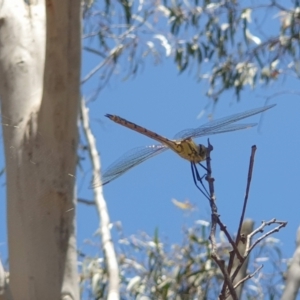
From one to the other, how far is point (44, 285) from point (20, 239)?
0.11m

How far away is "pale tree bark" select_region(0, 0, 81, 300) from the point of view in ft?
4.60

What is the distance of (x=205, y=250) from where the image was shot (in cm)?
311

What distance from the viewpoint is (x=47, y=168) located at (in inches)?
57.0

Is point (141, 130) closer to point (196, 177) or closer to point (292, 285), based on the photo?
point (196, 177)

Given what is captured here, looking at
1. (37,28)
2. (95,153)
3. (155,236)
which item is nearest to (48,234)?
(37,28)

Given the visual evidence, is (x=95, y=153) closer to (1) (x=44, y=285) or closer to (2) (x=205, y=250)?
(2) (x=205, y=250)

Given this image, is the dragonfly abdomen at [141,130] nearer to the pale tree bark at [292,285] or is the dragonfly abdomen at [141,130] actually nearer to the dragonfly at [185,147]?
the dragonfly at [185,147]

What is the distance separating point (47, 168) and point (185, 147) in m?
0.48

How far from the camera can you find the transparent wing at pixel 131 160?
109 centimetres

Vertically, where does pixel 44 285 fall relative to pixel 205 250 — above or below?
below

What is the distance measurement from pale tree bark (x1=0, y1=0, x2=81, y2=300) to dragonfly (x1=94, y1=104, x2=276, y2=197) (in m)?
0.30

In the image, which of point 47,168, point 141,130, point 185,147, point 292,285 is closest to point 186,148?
point 185,147

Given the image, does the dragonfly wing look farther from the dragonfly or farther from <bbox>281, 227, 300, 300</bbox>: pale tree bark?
<bbox>281, 227, 300, 300</bbox>: pale tree bark

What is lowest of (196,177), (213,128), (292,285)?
(196,177)
